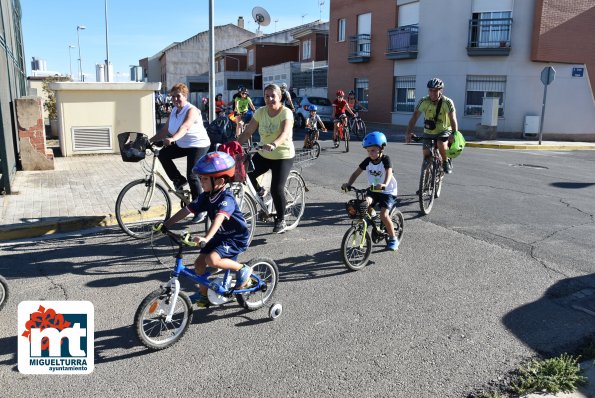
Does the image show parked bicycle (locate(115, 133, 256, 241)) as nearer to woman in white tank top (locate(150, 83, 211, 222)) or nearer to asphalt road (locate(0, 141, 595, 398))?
woman in white tank top (locate(150, 83, 211, 222))

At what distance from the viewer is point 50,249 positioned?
20.6 ft

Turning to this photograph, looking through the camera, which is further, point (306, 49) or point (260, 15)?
point (260, 15)

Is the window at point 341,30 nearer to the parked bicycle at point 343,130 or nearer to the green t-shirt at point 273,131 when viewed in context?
the parked bicycle at point 343,130

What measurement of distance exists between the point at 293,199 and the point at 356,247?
194 centimetres

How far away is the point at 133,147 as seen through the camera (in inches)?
255

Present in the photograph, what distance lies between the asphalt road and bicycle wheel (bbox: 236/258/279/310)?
0.40ft

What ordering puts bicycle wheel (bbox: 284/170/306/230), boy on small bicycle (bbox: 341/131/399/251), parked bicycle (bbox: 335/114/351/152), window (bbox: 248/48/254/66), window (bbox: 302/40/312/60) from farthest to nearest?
window (bbox: 248/48/254/66), window (bbox: 302/40/312/60), parked bicycle (bbox: 335/114/351/152), bicycle wheel (bbox: 284/170/306/230), boy on small bicycle (bbox: 341/131/399/251)

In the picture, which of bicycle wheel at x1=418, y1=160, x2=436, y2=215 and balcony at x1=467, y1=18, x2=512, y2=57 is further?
balcony at x1=467, y1=18, x2=512, y2=57

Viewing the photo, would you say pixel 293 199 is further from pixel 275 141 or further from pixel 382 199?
pixel 382 199

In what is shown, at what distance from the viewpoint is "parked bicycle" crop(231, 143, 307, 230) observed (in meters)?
6.34

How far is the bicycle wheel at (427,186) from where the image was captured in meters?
8.12

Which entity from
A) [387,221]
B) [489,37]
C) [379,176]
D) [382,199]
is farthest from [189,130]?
[489,37]

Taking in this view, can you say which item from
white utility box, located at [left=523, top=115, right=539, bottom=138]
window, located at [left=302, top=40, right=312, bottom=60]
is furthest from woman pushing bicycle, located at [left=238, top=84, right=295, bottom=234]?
window, located at [left=302, top=40, right=312, bottom=60]

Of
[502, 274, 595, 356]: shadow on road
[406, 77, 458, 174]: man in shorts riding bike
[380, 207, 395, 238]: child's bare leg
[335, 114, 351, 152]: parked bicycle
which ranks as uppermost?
[406, 77, 458, 174]: man in shorts riding bike
